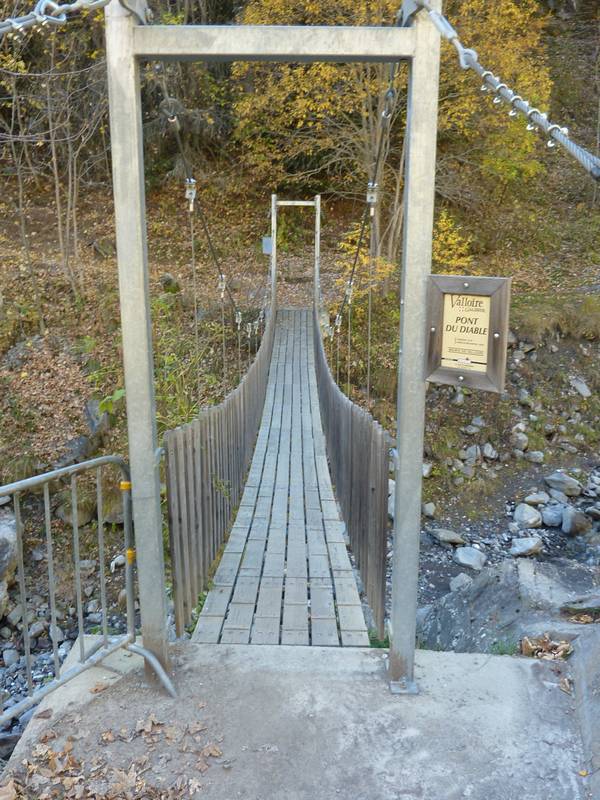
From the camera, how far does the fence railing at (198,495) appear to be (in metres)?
2.29

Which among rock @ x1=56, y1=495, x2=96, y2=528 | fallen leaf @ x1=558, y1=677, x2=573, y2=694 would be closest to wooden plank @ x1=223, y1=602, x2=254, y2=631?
fallen leaf @ x1=558, y1=677, x2=573, y2=694

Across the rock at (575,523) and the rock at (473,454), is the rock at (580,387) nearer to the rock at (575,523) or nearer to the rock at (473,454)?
the rock at (473,454)

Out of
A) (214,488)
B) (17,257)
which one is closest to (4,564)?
(214,488)

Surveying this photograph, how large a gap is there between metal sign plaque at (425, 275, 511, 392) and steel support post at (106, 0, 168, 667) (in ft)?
2.86

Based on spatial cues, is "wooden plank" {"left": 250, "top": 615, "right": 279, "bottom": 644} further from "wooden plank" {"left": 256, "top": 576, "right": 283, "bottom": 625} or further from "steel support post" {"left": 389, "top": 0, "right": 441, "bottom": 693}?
"steel support post" {"left": 389, "top": 0, "right": 441, "bottom": 693}

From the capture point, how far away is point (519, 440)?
8797 millimetres

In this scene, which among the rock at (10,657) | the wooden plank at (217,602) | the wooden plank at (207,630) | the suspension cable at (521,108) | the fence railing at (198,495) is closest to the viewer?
the suspension cable at (521,108)

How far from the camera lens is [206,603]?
2.71m

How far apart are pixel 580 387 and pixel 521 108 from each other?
8899 millimetres

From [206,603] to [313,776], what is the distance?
1.09 m

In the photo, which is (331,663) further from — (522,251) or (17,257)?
(522,251)

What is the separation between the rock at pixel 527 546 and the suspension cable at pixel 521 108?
18.4ft

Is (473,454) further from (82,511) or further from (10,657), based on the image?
(10,657)

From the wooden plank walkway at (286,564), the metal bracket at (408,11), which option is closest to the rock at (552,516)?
the wooden plank walkway at (286,564)
